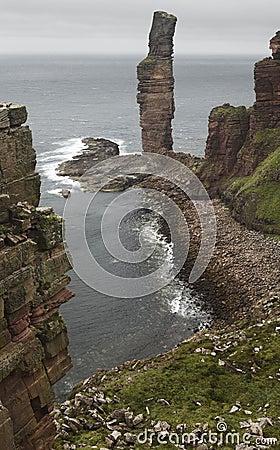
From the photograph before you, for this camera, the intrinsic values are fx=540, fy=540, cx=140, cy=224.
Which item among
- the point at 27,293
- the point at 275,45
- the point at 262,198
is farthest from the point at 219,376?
the point at 275,45

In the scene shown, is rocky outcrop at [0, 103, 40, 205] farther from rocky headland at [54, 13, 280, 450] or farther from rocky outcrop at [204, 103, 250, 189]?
rocky outcrop at [204, 103, 250, 189]

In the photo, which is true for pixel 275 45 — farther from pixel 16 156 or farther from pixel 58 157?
pixel 16 156

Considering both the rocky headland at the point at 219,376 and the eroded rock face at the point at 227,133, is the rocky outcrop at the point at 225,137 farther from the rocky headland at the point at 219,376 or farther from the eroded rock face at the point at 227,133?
the rocky headland at the point at 219,376

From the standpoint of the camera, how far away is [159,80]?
11600 centimetres

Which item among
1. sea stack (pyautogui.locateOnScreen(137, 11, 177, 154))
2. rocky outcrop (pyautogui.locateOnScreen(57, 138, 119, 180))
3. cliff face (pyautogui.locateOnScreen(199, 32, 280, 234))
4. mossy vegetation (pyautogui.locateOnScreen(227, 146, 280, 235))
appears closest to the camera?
mossy vegetation (pyautogui.locateOnScreen(227, 146, 280, 235))

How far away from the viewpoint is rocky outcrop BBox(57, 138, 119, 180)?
12231 centimetres

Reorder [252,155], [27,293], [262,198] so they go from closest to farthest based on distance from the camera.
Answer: [27,293], [262,198], [252,155]

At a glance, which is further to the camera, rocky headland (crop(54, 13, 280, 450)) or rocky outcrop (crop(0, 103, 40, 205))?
rocky headland (crop(54, 13, 280, 450))

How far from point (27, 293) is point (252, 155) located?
72366mm

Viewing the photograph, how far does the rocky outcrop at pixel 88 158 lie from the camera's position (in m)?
122

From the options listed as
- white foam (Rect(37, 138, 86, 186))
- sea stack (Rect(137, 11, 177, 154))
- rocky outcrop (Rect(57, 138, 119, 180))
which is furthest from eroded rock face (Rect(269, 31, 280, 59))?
rocky outcrop (Rect(57, 138, 119, 180))

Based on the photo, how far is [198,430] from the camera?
30.1 meters

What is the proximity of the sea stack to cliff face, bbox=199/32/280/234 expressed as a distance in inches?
906

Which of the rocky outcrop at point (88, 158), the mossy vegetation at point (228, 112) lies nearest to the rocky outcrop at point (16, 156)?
the mossy vegetation at point (228, 112)
